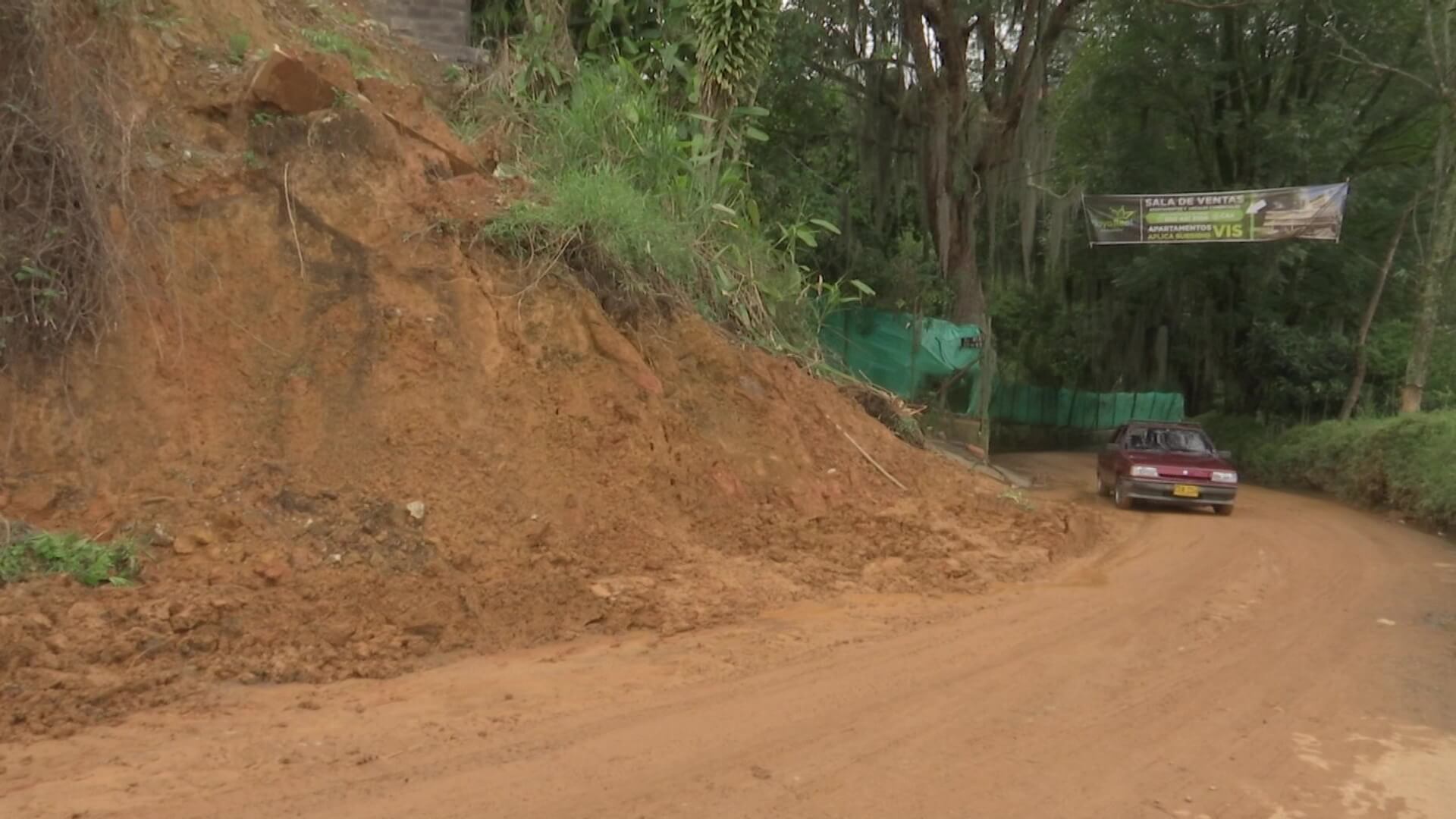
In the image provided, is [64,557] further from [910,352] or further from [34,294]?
[910,352]

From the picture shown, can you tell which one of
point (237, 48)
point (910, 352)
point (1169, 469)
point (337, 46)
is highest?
point (337, 46)

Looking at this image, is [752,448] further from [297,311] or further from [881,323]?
[881,323]

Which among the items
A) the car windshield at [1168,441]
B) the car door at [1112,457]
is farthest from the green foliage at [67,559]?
the car windshield at [1168,441]

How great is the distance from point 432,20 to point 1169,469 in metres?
12.0

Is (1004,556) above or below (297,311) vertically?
below

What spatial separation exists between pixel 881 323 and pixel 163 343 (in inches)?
466

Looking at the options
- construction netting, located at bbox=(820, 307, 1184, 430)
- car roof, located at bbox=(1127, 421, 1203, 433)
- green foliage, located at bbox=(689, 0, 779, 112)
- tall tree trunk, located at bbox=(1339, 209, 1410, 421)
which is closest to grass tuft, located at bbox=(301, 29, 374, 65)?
green foliage, located at bbox=(689, 0, 779, 112)

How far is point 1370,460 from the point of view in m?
18.6

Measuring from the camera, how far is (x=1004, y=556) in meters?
10.2

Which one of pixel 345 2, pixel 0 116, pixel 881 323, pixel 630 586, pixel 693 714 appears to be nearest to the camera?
pixel 693 714

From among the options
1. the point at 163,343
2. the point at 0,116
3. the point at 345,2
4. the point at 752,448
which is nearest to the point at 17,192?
the point at 0,116

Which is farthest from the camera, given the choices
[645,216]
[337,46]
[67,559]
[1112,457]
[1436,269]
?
[1436,269]

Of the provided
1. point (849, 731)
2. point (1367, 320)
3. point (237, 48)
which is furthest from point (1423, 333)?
point (237, 48)

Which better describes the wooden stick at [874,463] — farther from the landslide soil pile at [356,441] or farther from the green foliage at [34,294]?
the green foliage at [34,294]
